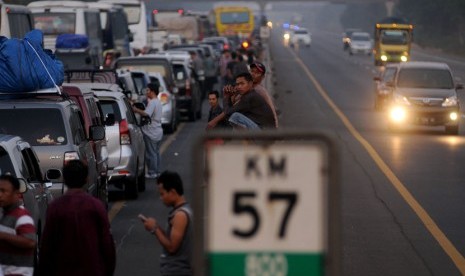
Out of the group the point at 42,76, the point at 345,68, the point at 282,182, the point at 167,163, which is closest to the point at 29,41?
the point at 42,76

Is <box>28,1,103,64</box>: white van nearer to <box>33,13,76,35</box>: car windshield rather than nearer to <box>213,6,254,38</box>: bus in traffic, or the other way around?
<box>33,13,76,35</box>: car windshield

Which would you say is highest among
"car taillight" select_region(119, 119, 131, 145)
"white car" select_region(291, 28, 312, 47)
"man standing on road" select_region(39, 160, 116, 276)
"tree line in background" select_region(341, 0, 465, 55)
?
"man standing on road" select_region(39, 160, 116, 276)

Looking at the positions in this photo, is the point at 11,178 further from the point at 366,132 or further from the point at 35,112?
the point at 366,132

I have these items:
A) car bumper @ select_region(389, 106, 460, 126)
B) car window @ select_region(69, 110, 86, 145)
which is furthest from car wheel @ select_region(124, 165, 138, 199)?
car bumper @ select_region(389, 106, 460, 126)

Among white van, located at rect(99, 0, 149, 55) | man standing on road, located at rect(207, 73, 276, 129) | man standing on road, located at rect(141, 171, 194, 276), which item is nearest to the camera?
man standing on road, located at rect(141, 171, 194, 276)

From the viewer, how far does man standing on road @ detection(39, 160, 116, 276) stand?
9.77 metres

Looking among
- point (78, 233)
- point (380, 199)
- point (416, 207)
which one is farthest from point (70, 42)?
point (78, 233)

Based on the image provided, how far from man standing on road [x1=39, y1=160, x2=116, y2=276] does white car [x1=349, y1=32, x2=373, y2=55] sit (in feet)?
331

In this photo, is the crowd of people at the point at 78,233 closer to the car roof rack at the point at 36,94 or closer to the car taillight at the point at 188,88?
the car roof rack at the point at 36,94

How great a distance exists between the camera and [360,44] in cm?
11200

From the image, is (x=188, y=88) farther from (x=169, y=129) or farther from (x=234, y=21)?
(x=234, y=21)

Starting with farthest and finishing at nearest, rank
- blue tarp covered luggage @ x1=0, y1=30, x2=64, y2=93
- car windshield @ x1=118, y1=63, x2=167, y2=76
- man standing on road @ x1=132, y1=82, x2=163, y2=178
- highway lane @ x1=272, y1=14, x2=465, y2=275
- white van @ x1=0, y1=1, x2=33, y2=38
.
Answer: car windshield @ x1=118, y1=63, x2=167, y2=76 < white van @ x1=0, y1=1, x2=33, y2=38 < man standing on road @ x1=132, y1=82, x2=163, y2=178 < blue tarp covered luggage @ x1=0, y1=30, x2=64, y2=93 < highway lane @ x1=272, y1=14, x2=465, y2=275

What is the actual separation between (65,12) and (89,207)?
4310 centimetres

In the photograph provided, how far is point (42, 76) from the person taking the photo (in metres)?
20.3
